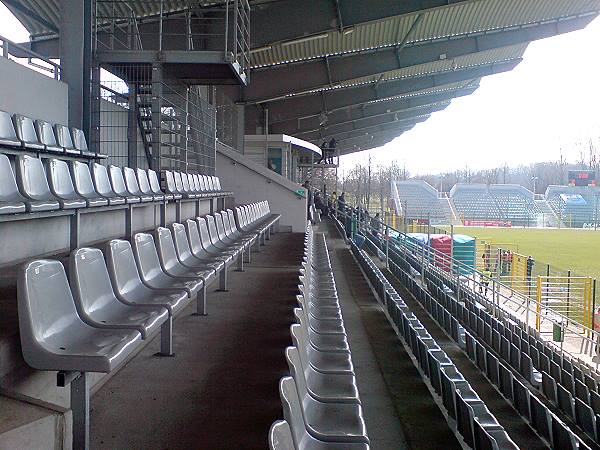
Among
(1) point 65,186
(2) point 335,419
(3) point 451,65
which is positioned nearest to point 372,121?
(3) point 451,65

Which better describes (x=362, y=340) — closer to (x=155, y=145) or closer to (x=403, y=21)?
(x=155, y=145)

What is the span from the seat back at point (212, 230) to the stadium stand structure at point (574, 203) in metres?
17.9

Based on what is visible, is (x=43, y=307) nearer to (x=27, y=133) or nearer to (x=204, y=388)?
(x=204, y=388)

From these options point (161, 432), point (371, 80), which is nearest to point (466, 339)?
A: point (161, 432)

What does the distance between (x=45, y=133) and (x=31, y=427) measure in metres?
3.42

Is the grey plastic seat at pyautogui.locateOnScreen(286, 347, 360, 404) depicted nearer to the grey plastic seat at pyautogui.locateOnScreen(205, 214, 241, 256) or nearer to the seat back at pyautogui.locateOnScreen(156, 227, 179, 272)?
the seat back at pyautogui.locateOnScreen(156, 227, 179, 272)

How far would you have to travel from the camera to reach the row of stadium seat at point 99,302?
159cm

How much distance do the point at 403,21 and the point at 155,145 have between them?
7.18m

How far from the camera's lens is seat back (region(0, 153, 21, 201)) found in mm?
2548

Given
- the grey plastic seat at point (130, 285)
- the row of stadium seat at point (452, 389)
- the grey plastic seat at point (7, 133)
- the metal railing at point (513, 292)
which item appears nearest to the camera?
the grey plastic seat at point (130, 285)

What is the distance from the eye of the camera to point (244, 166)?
12.3 metres

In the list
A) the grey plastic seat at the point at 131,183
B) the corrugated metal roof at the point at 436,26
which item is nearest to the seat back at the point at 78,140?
the grey plastic seat at the point at 131,183

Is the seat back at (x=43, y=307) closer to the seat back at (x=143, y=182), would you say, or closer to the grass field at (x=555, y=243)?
the seat back at (x=143, y=182)

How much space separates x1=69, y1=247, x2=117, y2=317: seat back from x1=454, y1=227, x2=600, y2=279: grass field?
67.0ft
